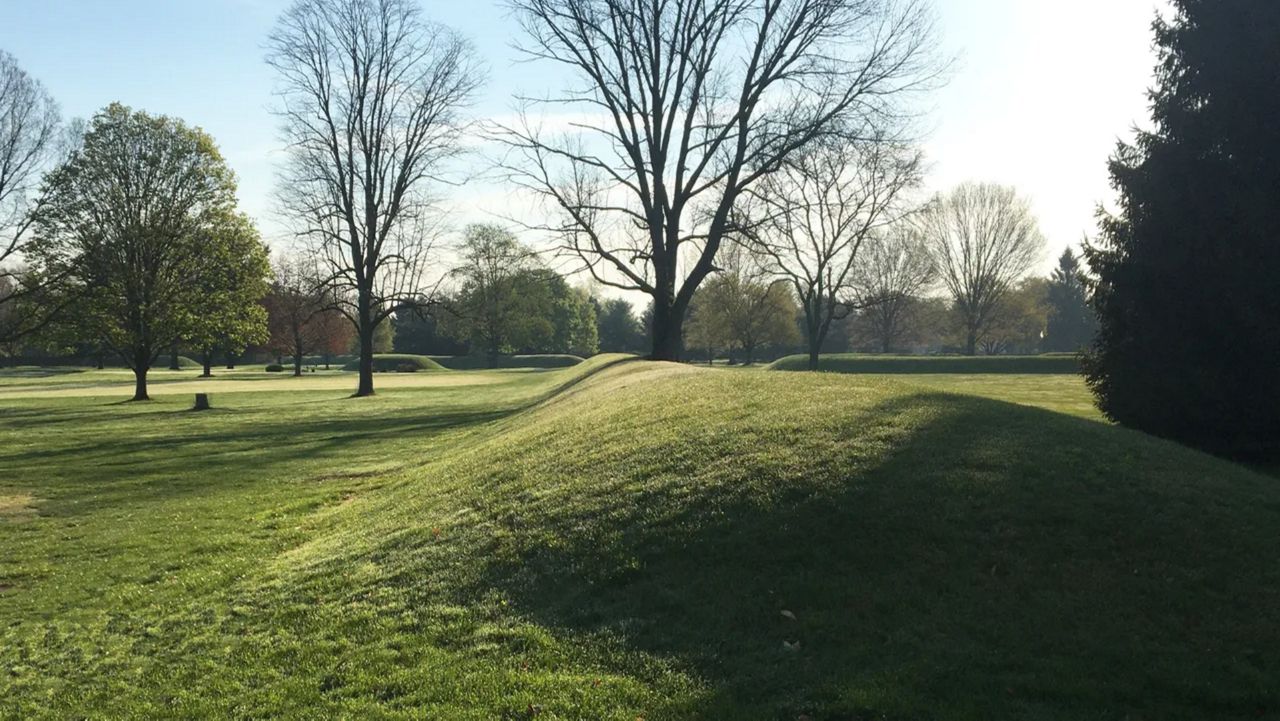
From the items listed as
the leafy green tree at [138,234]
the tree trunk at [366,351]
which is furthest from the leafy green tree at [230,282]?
the tree trunk at [366,351]

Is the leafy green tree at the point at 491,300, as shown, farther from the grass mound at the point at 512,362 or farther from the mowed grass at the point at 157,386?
the mowed grass at the point at 157,386

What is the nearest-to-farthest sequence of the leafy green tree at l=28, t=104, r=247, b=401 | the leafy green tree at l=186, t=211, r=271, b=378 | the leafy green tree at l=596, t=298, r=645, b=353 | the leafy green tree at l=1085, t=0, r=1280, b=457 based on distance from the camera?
the leafy green tree at l=1085, t=0, r=1280, b=457 → the leafy green tree at l=28, t=104, r=247, b=401 → the leafy green tree at l=186, t=211, r=271, b=378 → the leafy green tree at l=596, t=298, r=645, b=353

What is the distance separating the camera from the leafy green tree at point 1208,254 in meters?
13.0

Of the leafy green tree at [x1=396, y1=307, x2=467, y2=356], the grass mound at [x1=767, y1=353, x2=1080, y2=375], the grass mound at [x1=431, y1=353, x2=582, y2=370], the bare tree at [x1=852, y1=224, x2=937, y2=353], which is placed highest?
the bare tree at [x1=852, y1=224, x2=937, y2=353]

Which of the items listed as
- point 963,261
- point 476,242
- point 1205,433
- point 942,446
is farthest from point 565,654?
point 476,242

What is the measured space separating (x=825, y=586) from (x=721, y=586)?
34.2 inches

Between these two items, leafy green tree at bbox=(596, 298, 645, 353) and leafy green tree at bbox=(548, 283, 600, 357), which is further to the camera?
leafy green tree at bbox=(596, 298, 645, 353)

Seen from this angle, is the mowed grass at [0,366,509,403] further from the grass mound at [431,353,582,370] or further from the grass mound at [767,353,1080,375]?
the grass mound at [431,353,582,370]

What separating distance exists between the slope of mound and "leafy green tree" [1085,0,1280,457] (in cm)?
500

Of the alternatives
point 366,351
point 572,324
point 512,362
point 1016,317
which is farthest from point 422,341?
point 1016,317

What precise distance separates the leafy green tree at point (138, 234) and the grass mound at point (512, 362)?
2177 inches

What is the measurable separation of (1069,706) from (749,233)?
2497 centimetres

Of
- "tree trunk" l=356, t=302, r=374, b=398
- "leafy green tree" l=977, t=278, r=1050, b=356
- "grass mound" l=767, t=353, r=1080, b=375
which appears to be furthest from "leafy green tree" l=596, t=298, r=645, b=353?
"tree trunk" l=356, t=302, r=374, b=398

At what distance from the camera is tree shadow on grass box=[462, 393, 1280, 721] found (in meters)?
5.01
